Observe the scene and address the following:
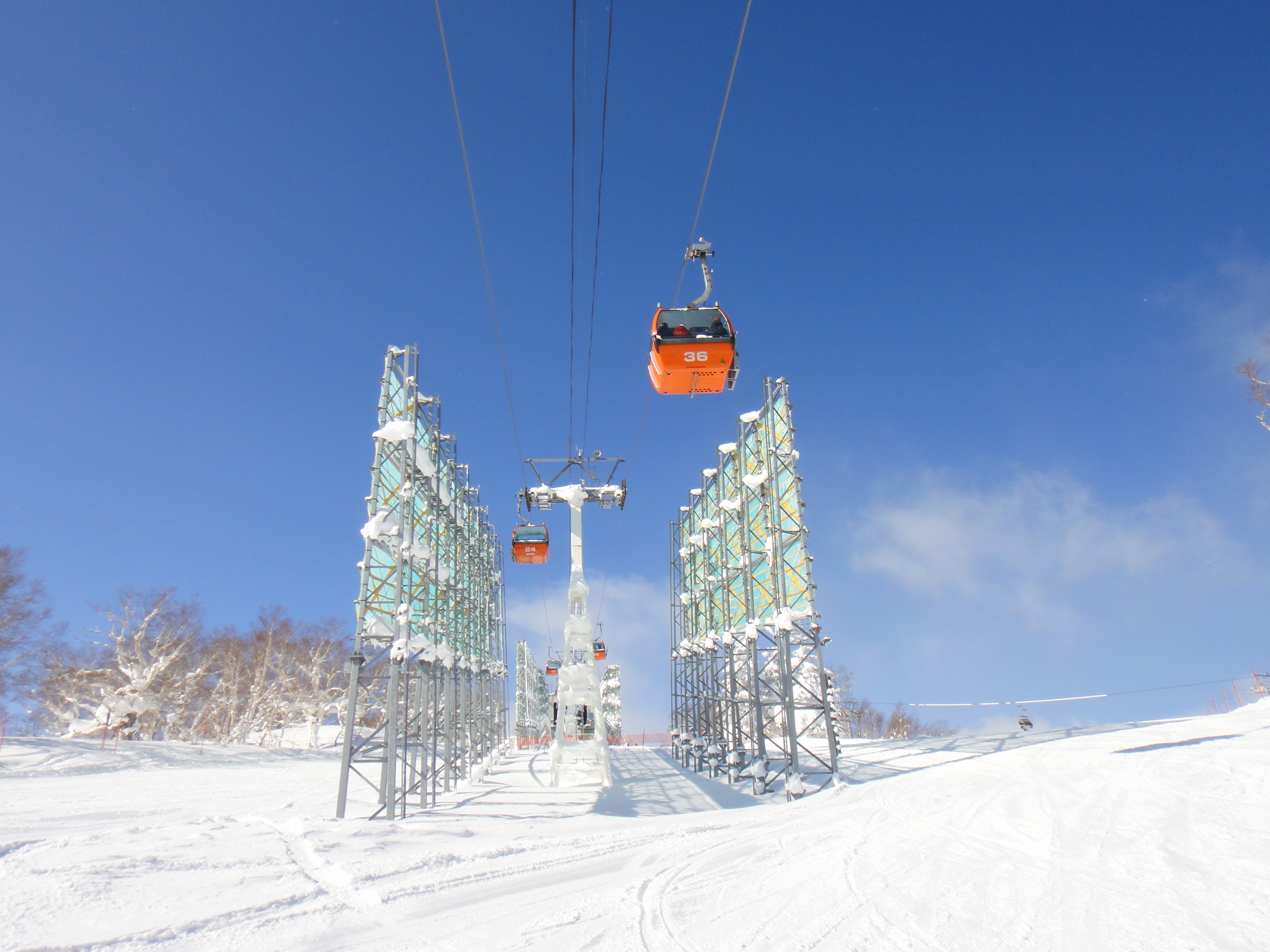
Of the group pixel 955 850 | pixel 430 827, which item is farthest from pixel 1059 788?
pixel 430 827

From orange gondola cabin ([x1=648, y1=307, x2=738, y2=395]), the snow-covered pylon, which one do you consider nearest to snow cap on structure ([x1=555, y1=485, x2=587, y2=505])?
the snow-covered pylon

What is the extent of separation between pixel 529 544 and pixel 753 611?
1147cm

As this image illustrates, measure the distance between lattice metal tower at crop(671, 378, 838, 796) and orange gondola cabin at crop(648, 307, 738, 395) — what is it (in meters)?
8.23

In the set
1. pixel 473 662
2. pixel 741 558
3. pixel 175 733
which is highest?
pixel 741 558

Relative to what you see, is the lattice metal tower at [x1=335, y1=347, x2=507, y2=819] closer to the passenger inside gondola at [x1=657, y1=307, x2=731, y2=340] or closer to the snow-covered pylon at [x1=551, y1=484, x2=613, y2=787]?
the snow-covered pylon at [x1=551, y1=484, x2=613, y2=787]

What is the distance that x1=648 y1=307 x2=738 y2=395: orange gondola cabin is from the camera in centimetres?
1213

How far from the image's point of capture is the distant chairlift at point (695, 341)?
12109 millimetres

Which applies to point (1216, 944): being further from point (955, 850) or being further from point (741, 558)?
point (741, 558)

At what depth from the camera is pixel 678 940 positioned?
18.0ft

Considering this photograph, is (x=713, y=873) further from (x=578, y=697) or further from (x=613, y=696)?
(x=613, y=696)

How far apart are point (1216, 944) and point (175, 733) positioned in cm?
5032

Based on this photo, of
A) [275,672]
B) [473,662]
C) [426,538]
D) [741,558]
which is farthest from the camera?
[275,672]

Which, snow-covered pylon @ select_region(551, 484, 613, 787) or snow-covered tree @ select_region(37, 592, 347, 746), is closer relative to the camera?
snow-covered pylon @ select_region(551, 484, 613, 787)

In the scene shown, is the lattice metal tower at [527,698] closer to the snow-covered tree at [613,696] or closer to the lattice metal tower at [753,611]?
the snow-covered tree at [613,696]
